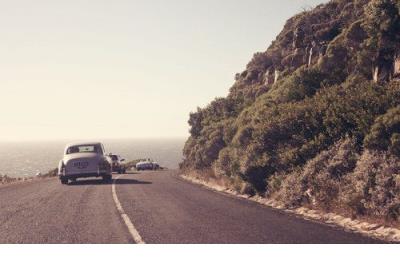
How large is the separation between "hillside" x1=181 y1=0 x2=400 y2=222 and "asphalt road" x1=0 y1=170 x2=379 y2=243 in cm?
146

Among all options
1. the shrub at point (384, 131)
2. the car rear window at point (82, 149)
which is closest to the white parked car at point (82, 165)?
the car rear window at point (82, 149)

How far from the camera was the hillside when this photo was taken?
10.9 meters

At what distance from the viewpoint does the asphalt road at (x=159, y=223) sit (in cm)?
836

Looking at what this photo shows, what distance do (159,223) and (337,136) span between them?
6.65 meters

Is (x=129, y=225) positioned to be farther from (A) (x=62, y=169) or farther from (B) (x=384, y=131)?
(A) (x=62, y=169)

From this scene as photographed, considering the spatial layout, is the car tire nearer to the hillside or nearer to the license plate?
the license plate

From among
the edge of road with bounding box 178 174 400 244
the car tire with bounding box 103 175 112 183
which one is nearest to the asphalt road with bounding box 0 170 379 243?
the edge of road with bounding box 178 174 400 244

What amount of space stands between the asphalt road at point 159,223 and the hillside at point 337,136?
57.5 inches

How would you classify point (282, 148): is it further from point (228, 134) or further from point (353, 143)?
point (228, 134)

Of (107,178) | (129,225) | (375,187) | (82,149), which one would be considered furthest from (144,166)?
(375,187)

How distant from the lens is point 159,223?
32.6 ft

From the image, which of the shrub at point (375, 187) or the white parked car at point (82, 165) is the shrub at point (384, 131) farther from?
the white parked car at point (82, 165)
